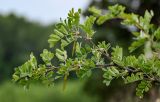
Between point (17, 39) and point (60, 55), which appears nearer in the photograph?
point (60, 55)

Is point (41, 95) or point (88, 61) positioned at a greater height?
point (88, 61)

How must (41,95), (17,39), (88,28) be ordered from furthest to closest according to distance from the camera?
(17,39) < (41,95) < (88,28)

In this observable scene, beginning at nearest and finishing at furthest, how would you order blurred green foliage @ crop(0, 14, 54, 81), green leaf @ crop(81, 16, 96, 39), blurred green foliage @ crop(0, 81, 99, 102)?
1. green leaf @ crop(81, 16, 96, 39)
2. blurred green foliage @ crop(0, 81, 99, 102)
3. blurred green foliage @ crop(0, 14, 54, 81)

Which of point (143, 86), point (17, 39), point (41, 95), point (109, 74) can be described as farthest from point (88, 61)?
point (17, 39)

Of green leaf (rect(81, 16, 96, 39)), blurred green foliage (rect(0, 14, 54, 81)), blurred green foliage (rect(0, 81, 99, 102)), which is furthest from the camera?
blurred green foliage (rect(0, 14, 54, 81))

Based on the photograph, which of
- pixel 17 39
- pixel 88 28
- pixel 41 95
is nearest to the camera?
pixel 88 28

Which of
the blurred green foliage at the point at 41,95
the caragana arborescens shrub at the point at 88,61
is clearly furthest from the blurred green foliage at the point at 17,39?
the caragana arborescens shrub at the point at 88,61

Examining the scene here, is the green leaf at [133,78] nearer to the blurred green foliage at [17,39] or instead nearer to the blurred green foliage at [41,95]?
the blurred green foliage at [41,95]

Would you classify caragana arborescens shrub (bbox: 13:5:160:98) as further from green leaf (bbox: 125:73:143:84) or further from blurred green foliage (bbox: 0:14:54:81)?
blurred green foliage (bbox: 0:14:54:81)

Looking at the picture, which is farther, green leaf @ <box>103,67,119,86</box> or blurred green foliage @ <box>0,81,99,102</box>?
blurred green foliage @ <box>0,81,99,102</box>

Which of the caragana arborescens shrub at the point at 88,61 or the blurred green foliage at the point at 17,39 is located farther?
the blurred green foliage at the point at 17,39

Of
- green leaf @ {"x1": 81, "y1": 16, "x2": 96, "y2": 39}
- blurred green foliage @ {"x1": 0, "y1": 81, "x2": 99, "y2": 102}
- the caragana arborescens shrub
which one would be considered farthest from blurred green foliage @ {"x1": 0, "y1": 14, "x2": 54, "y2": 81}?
green leaf @ {"x1": 81, "y1": 16, "x2": 96, "y2": 39}

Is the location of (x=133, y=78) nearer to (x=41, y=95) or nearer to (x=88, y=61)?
(x=88, y=61)

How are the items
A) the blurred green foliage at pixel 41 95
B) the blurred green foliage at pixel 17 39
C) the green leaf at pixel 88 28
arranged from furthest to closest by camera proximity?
the blurred green foliage at pixel 17 39 < the blurred green foliage at pixel 41 95 < the green leaf at pixel 88 28
